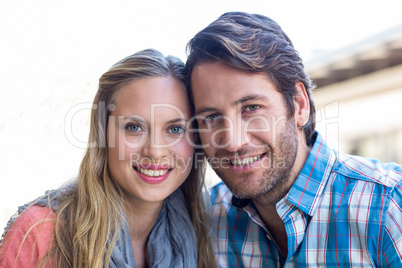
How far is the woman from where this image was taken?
5.63 ft

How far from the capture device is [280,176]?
1912mm

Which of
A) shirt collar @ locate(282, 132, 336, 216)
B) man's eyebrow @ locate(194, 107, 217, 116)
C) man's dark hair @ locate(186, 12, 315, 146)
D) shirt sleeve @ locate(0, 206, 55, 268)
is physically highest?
man's dark hair @ locate(186, 12, 315, 146)

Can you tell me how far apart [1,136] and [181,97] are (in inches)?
65.1

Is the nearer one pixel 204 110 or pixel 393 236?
pixel 393 236

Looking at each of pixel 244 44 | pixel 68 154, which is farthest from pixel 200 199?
pixel 68 154

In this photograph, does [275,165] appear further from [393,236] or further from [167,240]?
[167,240]

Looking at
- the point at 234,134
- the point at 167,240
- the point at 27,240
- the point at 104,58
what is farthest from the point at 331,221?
the point at 104,58

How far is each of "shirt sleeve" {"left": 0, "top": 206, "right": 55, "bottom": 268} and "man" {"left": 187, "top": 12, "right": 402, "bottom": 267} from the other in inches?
31.9

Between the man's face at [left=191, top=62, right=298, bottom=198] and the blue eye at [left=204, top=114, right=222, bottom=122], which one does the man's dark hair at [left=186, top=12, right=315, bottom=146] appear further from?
the blue eye at [left=204, top=114, right=222, bottom=122]

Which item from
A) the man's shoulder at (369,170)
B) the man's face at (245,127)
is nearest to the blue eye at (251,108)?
the man's face at (245,127)

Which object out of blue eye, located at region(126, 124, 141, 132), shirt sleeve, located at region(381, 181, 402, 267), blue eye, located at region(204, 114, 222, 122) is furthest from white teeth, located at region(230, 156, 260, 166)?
shirt sleeve, located at region(381, 181, 402, 267)

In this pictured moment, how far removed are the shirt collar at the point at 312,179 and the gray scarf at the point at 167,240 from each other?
1.90ft

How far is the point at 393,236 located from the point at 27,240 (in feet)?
4.84

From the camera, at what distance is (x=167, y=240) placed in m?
2.06
